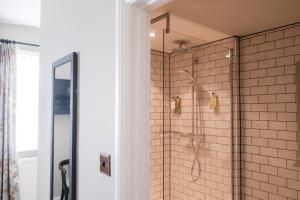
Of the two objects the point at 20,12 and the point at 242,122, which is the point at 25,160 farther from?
the point at 242,122

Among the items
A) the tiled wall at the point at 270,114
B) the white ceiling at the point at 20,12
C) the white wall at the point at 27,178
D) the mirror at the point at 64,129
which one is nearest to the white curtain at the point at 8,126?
the white wall at the point at 27,178

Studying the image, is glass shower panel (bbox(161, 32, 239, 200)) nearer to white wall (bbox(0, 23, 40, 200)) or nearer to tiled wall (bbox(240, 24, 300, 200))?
tiled wall (bbox(240, 24, 300, 200))

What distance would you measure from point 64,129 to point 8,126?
1746 mm

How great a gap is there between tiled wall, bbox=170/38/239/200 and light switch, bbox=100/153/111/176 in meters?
1.50

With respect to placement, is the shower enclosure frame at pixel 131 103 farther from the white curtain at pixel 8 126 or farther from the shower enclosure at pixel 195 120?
the white curtain at pixel 8 126

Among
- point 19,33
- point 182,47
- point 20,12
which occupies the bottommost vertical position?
point 182,47

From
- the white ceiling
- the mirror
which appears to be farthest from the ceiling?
the white ceiling

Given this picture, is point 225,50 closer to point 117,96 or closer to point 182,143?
point 182,143

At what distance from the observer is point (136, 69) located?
989 mm

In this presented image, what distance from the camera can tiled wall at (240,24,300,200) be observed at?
1.93 m

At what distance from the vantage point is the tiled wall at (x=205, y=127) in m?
2.33

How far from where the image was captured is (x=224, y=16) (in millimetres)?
1788

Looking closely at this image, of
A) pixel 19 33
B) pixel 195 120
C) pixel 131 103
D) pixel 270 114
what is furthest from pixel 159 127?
pixel 19 33

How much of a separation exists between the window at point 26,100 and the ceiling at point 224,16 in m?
1.97
